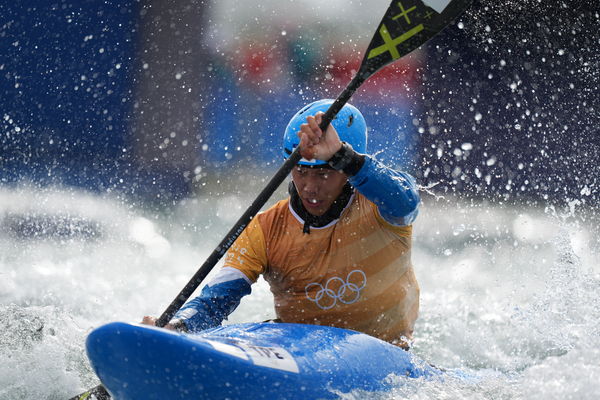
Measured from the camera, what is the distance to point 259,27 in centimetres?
639

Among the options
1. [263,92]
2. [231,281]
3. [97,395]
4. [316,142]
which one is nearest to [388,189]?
[316,142]

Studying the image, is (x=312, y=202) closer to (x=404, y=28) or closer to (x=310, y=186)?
(x=310, y=186)

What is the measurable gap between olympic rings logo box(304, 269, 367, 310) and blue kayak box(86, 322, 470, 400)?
1.31 feet

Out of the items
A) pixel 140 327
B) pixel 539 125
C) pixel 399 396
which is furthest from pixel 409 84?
pixel 140 327

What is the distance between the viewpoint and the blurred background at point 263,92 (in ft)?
18.7

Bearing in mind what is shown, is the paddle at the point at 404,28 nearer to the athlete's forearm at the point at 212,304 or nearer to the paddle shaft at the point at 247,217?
the paddle shaft at the point at 247,217

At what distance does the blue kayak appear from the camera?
1869mm

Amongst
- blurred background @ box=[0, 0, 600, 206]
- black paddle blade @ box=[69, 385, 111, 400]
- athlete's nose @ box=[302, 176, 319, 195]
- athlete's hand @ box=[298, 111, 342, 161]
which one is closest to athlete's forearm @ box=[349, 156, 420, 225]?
athlete's hand @ box=[298, 111, 342, 161]

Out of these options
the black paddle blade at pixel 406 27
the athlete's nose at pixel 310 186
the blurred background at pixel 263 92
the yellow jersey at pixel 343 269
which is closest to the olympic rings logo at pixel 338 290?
the yellow jersey at pixel 343 269

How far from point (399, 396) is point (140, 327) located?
3.40 ft

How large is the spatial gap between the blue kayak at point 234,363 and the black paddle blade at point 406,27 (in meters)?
1.13

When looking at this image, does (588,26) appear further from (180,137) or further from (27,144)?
(27,144)

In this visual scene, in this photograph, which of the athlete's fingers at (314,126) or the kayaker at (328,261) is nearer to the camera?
the athlete's fingers at (314,126)

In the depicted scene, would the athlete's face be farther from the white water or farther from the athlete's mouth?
the white water
